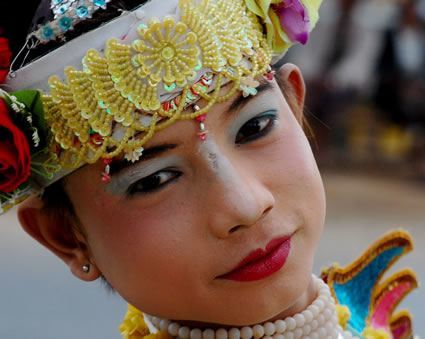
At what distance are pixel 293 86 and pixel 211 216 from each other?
46 centimetres

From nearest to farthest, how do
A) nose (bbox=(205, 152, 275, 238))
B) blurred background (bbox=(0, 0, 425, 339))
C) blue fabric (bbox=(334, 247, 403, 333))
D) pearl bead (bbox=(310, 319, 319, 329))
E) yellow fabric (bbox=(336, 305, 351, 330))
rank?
nose (bbox=(205, 152, 275, 238)) < pearl bead (bbox=(310, 319, 319, 329)) < yellow fabric (bbox=(336, 305, 351, 330)) < blue fabric (bbox=(334, 247, 403, 333)) < blurred background (bbox=(0, 0, 425, 339))

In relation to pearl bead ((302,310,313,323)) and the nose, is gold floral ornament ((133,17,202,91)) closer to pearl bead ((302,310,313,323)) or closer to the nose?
the nose

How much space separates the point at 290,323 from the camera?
178cm

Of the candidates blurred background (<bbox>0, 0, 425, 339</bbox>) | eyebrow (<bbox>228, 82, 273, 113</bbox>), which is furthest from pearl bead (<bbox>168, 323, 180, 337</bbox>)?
blurred background (<bbox>0, 0, 425, 339</bbox>)

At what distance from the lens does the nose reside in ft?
5.26

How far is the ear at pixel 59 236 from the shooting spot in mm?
1827

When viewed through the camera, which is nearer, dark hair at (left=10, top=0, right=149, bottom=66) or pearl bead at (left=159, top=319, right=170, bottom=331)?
dark hair at (left=10, top=0, right=149, bottom=66)

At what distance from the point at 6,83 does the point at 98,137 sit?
21 centimetres

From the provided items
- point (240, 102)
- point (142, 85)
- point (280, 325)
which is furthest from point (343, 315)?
point (142, 85)

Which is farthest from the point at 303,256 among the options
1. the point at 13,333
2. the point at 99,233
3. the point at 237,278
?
the point at 13,333

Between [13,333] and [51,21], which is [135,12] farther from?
[13,333]

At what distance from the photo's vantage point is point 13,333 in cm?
409

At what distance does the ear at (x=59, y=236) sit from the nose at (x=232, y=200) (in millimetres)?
323

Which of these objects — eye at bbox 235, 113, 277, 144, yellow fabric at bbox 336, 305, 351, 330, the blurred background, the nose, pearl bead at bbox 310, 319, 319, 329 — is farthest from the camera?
the blurred background
